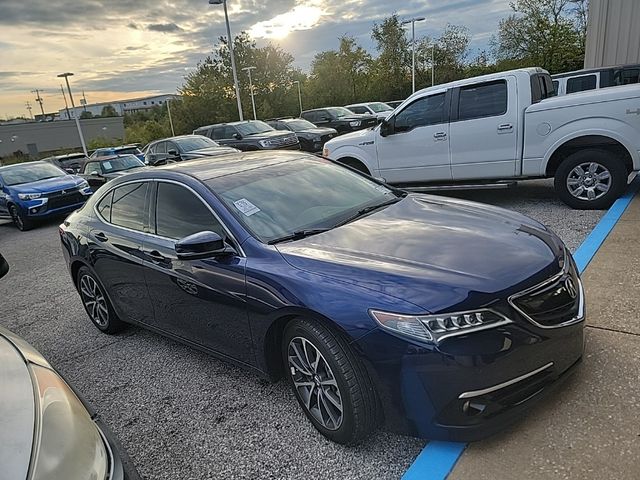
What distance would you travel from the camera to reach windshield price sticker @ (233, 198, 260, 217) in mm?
3055

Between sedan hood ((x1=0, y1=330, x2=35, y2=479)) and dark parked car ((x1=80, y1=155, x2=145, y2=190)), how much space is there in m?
12.3

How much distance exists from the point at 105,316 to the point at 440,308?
135 inches

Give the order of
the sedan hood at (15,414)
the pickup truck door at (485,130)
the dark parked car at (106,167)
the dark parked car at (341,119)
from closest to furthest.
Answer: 1. the sedan hood at (15,414)
2. the pickup truck door at (485,130)
3. the dark parked car at (106,167)
4. the dark parked car at (341,119)

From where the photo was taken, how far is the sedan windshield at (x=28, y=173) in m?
11.7

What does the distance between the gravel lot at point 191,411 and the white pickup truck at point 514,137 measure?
1265mm

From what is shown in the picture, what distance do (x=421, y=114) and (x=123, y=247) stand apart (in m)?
5.26

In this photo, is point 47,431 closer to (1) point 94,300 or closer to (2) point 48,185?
(1) point 94,300

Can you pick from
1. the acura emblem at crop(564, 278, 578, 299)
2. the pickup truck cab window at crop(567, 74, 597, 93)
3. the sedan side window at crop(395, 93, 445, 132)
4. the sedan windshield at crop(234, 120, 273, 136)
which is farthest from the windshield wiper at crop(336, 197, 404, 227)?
the sedan windshield at crop(234, 120, 273, 136)

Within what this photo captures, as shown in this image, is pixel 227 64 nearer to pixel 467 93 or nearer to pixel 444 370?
pixel 467 93

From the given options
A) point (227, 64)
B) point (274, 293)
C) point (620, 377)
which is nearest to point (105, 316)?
point (274, 293)

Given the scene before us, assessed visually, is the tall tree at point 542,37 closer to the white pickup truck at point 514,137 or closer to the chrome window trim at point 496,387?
the white pickup truck at point 514,137

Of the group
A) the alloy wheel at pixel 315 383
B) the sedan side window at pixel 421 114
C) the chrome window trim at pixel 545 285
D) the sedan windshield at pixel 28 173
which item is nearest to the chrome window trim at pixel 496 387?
the chrome window trim at pixel 545 285

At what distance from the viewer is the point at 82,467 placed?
58.4 inches

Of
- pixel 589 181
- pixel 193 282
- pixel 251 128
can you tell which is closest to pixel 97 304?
pixel 193 282
